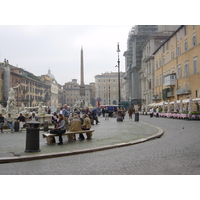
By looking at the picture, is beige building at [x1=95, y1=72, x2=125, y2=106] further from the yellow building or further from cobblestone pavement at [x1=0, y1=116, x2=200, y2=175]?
cobblestone pavement at [x1=0, y1=116, x2=200, y2=175]

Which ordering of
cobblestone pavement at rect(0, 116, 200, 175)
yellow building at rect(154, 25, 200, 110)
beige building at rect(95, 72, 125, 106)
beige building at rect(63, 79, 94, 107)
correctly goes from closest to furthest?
cobblestone pavement at rect(0, 116, 200, 175)
yellow building at rect(154, 25, 200, 110)
beige building at rect(95, 72, 125, 106)
beige building at rect(63, 79, 94, 107)

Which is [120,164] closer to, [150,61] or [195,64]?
[195,64]

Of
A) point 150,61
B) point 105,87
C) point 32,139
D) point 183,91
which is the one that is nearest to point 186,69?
point 183,91

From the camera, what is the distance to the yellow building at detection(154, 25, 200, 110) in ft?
118

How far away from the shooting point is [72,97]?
142750 mm

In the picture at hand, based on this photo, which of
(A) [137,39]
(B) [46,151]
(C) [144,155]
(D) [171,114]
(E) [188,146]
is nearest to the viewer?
(C) [144,155]

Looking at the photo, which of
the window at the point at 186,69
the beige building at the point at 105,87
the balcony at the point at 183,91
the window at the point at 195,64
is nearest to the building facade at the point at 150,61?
the balcony at the point at 183,91

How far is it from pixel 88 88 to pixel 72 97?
11.8m

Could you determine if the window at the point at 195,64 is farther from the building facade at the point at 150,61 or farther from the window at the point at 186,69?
the building facade at the point at 150,61

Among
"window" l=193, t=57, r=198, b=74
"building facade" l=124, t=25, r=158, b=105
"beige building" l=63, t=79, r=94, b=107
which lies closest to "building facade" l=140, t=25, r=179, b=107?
"building facade" l=124, t=25, r=158, b=105

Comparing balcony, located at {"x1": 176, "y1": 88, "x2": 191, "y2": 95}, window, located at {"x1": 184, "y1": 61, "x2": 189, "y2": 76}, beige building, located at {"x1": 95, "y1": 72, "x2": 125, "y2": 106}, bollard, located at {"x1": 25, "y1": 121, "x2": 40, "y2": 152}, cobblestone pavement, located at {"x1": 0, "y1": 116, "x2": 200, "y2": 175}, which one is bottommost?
cobblestone pavement, located at {"x1": 0, "y1": 116, "x2": 200, "y2": 175}

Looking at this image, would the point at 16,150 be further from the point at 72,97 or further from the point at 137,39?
the point at 72,97

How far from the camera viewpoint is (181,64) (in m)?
41.8

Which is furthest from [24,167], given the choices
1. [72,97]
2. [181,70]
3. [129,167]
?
[72,97]
